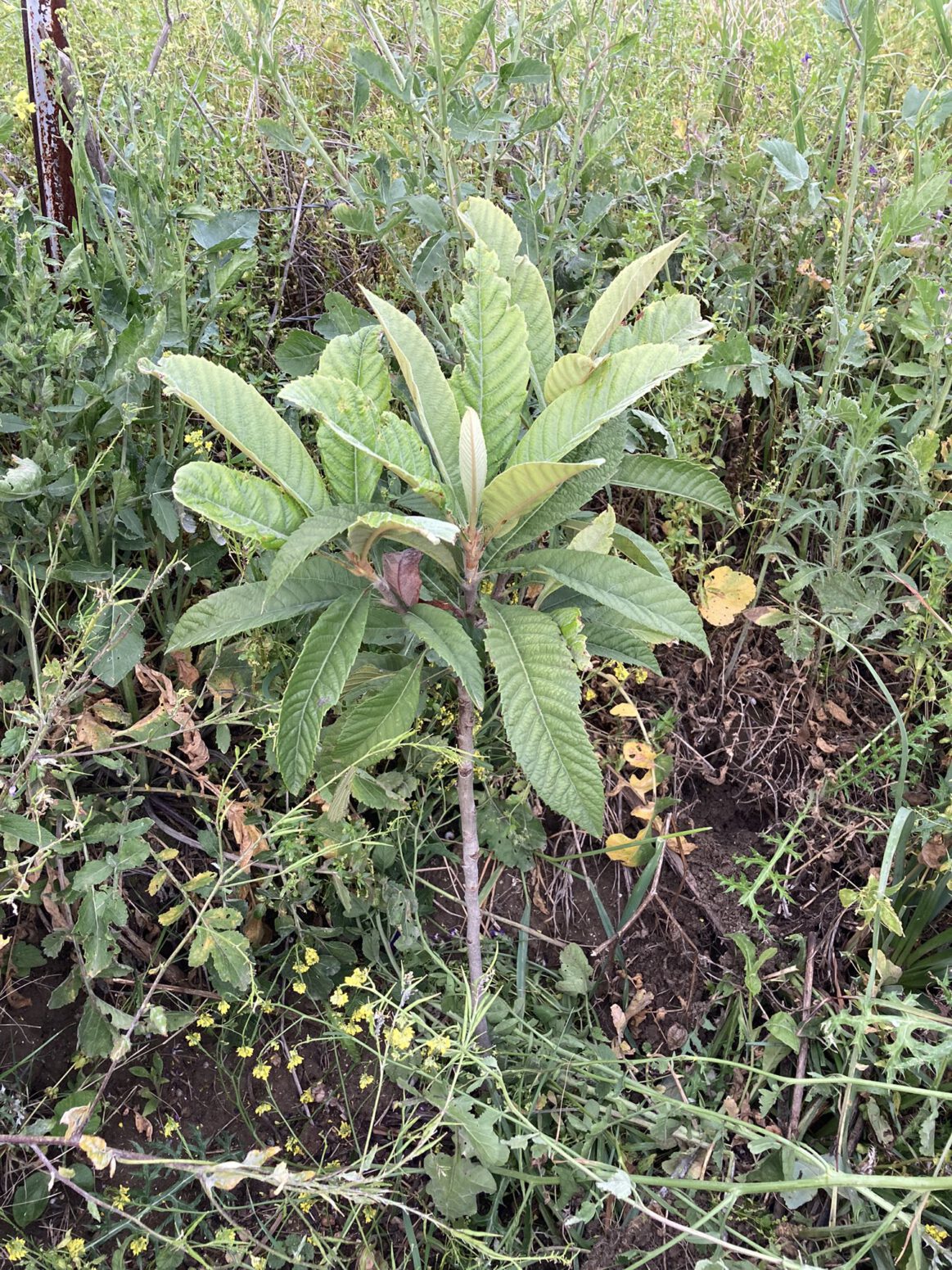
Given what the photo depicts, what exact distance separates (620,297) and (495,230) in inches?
9.9

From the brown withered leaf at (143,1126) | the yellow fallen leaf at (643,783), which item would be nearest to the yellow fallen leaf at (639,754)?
the yellow fallen leaf at (643,783)

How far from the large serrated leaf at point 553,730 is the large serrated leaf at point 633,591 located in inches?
4.5

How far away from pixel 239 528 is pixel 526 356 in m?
0.49

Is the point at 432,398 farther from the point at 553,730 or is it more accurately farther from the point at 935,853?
the point at 935,853

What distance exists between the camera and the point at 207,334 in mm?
1845

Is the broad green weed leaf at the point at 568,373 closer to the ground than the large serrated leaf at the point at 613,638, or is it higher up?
higher up

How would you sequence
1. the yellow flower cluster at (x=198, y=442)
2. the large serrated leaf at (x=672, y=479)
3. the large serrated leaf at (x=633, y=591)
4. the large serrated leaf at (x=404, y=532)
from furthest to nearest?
1. the yellow flower cluster at (x=198, y=442)
2. the large serrated leaf at (x=672, y=479)
3. the large serrated leaf at (x=633, y=591)
4. the large serrated leaf at (x=404, y=532)

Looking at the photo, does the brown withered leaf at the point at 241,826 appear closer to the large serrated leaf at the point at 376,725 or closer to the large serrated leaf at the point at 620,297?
the large serrated leaf at the point at 376,725

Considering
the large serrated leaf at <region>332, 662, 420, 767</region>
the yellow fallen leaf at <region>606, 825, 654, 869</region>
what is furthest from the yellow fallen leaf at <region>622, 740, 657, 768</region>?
the large serrated leaf at <region>332, 662, 420, 767</region>

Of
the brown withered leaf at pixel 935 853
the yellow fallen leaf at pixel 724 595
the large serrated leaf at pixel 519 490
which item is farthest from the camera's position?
the yellow fallen leaf at pixel 724 595

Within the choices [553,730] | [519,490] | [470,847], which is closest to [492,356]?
[519,490]

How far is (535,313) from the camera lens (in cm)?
149

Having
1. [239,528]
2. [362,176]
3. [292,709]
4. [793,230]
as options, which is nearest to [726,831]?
[292,709]

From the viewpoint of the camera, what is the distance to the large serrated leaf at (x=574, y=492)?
4.57ft
